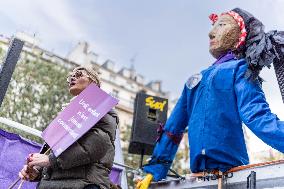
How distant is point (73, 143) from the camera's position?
88.7 inches

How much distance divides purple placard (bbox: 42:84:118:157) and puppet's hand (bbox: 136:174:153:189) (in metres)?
1.08

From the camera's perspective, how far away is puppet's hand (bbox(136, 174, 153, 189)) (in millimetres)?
3203

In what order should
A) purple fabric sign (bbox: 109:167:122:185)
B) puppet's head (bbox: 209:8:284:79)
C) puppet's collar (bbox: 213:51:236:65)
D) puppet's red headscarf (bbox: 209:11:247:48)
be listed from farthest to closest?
1. purple fabric sign (bbox: 109:167:122:185)
2. puppet's collar (bbox: 213:51:236:65)
3. puppet's red headscarf (bbox: 209:11:247:48)
4. puppet's head (bbox: 209:8:284:79)

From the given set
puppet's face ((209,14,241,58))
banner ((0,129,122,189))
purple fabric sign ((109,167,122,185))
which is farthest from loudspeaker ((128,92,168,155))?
puppet's face ((209,14,241,58))

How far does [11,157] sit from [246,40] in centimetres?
229

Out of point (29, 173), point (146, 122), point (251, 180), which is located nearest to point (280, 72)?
point (251, 180)

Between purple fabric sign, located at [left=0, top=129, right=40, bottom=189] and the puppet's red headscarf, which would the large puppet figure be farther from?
purple fabric sign, located at [left=0, top=129, right=40, bottom=189]

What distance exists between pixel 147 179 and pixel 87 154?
44.1 inches

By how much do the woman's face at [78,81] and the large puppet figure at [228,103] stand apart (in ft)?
2.92

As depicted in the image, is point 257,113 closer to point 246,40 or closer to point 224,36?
point 246,40

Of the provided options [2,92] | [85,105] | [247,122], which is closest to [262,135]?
[247,122]

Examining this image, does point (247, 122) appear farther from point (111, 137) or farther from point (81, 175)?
point (81, 175)

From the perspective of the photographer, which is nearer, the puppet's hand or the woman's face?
the woman's face

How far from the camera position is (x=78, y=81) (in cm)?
278
